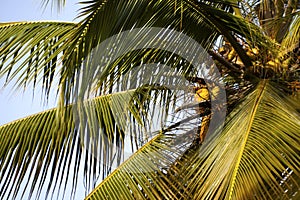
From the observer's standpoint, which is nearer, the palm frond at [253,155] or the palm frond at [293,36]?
the palm frond at [253,155]

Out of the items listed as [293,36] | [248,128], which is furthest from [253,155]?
[293,36]

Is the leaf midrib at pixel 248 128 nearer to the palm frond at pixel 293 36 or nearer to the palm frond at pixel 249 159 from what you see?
the palm frond at pixel 249 159

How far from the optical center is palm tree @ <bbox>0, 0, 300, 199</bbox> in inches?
142

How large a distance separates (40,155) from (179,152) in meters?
0.93

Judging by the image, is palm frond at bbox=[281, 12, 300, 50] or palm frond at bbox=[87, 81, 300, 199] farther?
palm frond at bbox=[281, 12, 300, 50]

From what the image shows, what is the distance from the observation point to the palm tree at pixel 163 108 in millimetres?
3615

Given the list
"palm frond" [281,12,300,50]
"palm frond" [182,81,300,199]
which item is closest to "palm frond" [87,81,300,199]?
"palm frond" [182,81,300,199]

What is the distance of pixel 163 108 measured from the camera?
4770 millimetres

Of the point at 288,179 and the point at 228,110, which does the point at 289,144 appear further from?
the point at 228,110

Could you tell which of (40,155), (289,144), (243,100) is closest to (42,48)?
(40,155)

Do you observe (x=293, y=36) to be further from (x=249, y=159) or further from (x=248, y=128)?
(x=249, y=159)

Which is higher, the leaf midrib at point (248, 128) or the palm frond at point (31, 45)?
the palm frond at point (31, 45)

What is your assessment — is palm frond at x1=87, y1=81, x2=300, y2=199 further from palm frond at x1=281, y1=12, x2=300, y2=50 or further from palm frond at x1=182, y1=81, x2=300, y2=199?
palm frond at x1=281, y1=12, x2=300, y2=50

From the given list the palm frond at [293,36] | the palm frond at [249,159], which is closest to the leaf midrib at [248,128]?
the palm frond at [249,159]
